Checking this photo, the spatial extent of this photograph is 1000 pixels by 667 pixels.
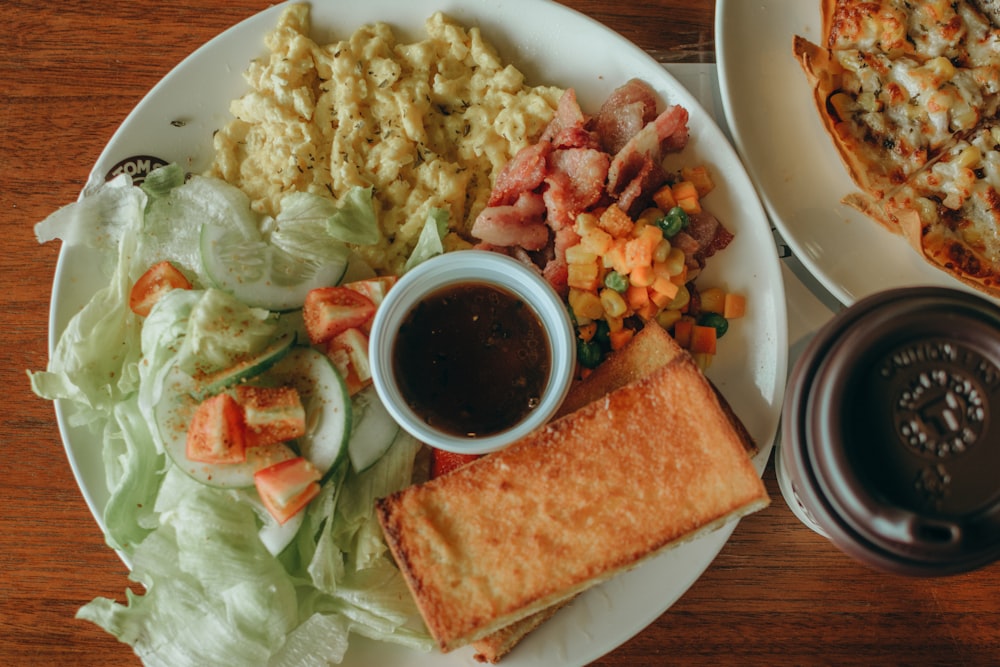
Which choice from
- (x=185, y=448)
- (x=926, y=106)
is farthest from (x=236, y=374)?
(x=926, y=106)

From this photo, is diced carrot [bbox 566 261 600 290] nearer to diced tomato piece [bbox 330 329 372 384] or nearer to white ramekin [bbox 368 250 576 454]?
white ramekin [bbox 368 250 576 454]

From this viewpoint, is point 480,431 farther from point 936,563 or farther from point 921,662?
point 921,662

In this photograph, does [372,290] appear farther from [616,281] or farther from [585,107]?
[585,107]

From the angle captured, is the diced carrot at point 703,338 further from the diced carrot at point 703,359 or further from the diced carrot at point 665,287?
the diced carrot at point 665,287

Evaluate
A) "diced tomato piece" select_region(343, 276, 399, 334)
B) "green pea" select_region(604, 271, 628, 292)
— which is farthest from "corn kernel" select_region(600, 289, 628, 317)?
"diced tomato piece" select_region(343, 276, 399, 334)

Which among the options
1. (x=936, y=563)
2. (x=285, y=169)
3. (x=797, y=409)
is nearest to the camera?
(x=936, y=563)

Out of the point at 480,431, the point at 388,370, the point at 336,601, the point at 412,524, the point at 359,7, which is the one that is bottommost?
the point at 336,601

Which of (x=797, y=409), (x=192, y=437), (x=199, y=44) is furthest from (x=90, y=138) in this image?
(x=797, y=409)
